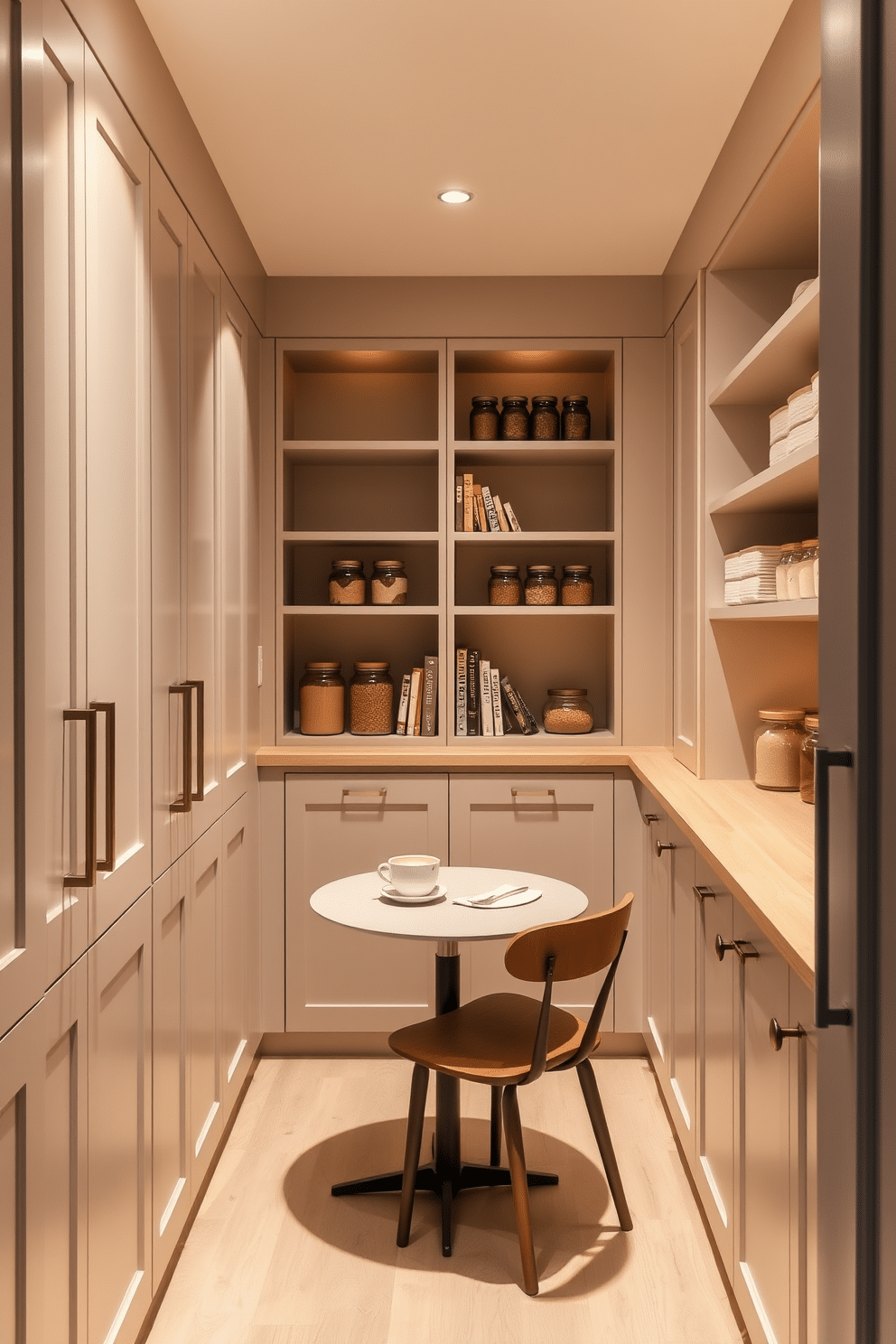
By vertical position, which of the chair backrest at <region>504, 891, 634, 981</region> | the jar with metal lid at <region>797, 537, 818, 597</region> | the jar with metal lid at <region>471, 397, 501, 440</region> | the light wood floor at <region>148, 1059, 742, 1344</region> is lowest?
the light wood floor at <region>148, 1059, 742, 1344</region>

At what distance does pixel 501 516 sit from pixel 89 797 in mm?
2218

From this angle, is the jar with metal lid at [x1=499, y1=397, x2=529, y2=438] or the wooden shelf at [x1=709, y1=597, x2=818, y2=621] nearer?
the wooden shelf at [x1=709, y1=597, x2=818, y2=621]

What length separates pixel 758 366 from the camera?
2.36 metres

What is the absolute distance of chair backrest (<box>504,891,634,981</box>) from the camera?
1997 mm

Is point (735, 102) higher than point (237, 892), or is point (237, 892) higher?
point (735, 102)

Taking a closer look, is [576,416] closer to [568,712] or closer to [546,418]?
[546,418]

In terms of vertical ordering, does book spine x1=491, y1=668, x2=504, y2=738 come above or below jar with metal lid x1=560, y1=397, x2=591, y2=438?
below

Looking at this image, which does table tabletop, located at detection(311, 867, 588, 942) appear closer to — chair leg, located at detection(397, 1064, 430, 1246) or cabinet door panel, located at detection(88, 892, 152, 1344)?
chair leg, located at detection(397, 1064, 430, 1246)

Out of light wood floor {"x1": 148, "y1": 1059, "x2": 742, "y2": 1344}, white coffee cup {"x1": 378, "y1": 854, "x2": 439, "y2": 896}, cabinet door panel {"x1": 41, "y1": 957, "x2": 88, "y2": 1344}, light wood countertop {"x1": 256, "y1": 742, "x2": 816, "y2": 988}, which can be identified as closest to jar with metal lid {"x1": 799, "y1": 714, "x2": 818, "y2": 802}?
light wood countertop {"x1": 256, "y1": 742, "x2": 816, "y2": 988}

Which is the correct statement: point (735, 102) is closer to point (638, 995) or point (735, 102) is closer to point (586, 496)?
point (586, 496)

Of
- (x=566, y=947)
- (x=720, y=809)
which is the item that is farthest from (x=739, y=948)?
(x=720, y=809)

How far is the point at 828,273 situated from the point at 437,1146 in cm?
206

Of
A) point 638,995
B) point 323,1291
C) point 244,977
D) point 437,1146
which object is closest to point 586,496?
point 638,995

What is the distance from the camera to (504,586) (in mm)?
3471
